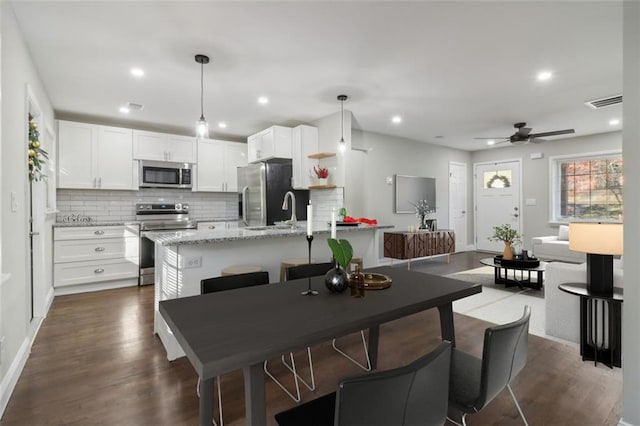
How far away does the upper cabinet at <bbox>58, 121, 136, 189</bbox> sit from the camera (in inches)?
181

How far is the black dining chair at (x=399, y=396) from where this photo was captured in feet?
2.75

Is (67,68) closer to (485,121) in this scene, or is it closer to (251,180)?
(251,180)

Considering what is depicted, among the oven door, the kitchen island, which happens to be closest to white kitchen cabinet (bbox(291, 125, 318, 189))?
the kitchen island

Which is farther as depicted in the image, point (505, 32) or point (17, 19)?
point (505, 32)

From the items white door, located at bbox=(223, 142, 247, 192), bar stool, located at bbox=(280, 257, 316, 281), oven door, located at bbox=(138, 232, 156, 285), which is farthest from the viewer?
white door, located at bbox=(223, 142, 247, 192)

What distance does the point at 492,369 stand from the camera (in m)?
1.18

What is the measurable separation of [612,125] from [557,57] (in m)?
3.76

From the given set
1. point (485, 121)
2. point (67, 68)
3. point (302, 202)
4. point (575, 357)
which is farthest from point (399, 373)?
point (485, 121)

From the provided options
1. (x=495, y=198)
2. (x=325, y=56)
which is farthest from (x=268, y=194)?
(x=495, y=198)

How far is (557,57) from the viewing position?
307cm

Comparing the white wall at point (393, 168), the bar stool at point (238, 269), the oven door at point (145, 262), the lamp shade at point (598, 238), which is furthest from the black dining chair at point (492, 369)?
the oven door at point (145, 262)

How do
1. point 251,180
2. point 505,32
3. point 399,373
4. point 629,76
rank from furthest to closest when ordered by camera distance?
point 251,180 → point 505,32 → point 629,76 → point 399,373

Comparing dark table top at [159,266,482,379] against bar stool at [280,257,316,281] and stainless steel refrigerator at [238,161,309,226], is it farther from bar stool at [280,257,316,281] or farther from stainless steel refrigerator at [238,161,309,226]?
stainless steel refrigerator at [238,161,309,226]

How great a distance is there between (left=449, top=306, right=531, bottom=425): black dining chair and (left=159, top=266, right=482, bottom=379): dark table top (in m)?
0.35
